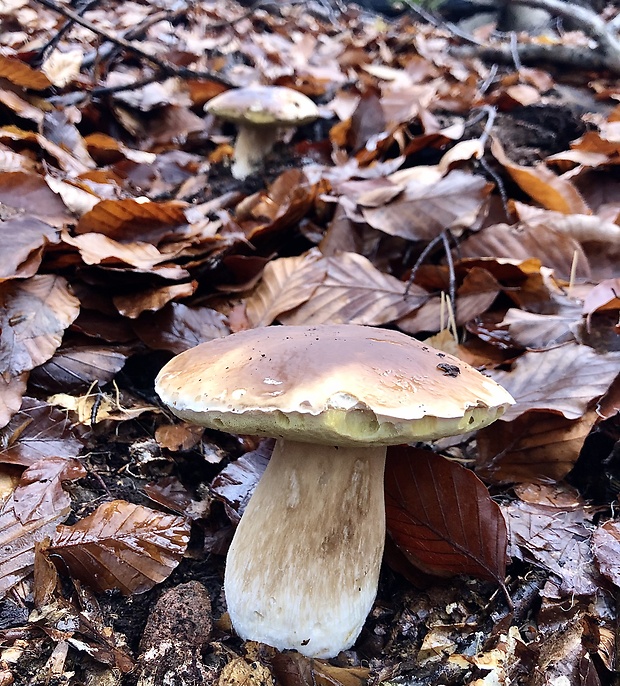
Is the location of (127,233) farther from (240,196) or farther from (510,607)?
(510,607)

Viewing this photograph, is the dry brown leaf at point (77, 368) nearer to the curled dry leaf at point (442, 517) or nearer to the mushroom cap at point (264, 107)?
the curled dry leaf at point (442, 517)

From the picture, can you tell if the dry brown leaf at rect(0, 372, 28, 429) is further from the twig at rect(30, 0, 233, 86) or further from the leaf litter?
the twig at rect(30, 0, 233, 86)

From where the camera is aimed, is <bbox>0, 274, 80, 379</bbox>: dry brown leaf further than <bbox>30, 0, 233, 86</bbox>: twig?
No

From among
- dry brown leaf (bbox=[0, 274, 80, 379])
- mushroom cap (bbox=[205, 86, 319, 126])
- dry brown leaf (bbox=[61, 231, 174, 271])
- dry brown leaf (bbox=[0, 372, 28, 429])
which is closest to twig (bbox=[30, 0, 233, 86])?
mushroom cap (bbox=[205, 86, 319, 126])

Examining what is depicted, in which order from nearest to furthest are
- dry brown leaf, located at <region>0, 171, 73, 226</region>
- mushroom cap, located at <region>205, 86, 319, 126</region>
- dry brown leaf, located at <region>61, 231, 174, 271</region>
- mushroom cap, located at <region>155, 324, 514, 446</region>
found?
mushroom cap, located at <region>155, 324, 514, 446</region> < dry brown leaf, located at <region>61, 231, 174, 271</region> < dry brown leaf, located at <region>0, 171, 73, 226</region> < mushroom cap, located at <region>205, 86, 319, 126</region>

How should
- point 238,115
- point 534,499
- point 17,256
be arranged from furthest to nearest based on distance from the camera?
point 238,115
point 17,256
point 534,499

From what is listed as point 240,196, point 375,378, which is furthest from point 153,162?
point 375,378
